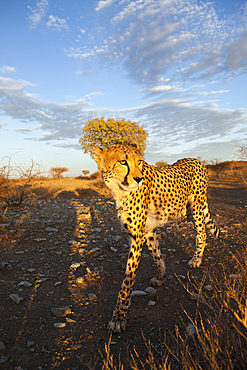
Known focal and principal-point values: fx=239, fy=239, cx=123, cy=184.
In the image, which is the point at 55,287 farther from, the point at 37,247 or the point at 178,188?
the point at 178,188

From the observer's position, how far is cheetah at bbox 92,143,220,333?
2559 mm

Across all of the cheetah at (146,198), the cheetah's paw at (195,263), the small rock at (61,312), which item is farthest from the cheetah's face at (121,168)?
the cheetah's paw at (195,263)

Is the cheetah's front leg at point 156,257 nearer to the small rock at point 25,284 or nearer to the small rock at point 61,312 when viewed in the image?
the small rock at point 61,312

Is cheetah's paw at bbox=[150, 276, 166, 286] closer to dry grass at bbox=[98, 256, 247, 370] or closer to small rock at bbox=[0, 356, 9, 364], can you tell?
dry grass at bbox=[98, 256, 247, 370]

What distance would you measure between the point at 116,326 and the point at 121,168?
1620mm

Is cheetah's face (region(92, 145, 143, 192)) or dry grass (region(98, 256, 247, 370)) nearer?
dry grass (region(98, 256, 247, 370))

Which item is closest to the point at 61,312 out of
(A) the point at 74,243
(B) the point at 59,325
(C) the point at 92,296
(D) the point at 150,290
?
(B) the point at 59,325

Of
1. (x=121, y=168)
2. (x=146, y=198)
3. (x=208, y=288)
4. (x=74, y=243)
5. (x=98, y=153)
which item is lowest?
(x=208, y=288)

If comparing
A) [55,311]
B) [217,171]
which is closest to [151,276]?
[55,311]

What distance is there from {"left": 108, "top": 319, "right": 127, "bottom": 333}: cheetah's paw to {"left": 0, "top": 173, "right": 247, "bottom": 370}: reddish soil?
0.20 ft

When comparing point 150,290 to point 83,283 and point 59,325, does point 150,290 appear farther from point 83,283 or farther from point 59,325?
point 59,325

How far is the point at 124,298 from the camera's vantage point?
2.53 metres

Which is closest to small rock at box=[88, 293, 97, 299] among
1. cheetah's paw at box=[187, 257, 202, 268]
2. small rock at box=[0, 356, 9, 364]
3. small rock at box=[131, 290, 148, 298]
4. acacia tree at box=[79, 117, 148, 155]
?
small rock at box=[131, 290, 148, 298]

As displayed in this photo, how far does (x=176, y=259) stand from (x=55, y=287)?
6.61 ft
